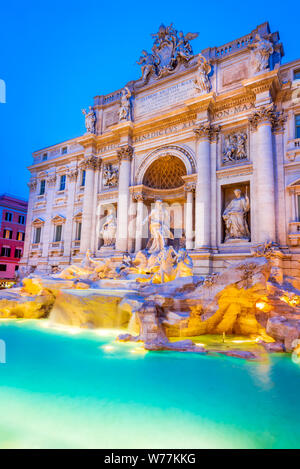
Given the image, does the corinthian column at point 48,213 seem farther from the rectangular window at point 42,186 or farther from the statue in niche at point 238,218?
the statue in niche at point 238,218

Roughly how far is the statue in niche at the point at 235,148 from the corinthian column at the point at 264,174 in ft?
2.62

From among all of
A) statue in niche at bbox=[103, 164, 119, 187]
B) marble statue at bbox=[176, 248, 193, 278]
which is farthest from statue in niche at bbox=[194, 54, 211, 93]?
marble statue at bbox=[176, 248, 193, 278]

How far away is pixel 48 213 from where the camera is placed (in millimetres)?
22875

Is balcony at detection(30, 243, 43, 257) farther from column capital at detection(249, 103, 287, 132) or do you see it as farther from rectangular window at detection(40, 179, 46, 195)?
column capital at detection(249, 103, 287, 132)

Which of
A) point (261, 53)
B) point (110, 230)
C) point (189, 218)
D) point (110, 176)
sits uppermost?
point (261, 53)

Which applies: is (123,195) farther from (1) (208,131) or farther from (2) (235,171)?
(2) (235,171)

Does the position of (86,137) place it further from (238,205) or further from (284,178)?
(284,178)

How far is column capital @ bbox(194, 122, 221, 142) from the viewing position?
1489cm

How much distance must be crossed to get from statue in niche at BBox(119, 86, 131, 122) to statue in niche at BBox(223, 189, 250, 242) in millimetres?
8592

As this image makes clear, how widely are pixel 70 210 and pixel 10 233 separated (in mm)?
15747

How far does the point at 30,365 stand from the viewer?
560cm

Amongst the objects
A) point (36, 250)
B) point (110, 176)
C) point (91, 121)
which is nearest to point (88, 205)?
point (110, 176)

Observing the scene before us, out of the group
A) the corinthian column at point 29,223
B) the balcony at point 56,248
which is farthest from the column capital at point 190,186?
the corinthian column at point 29,223

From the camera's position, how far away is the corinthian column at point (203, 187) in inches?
559
